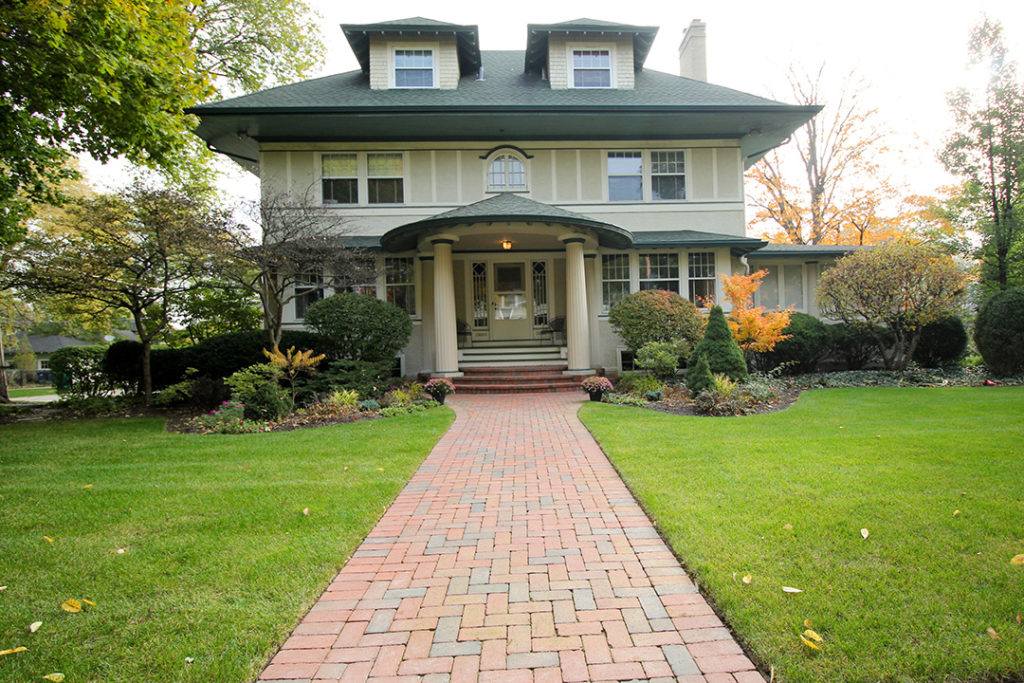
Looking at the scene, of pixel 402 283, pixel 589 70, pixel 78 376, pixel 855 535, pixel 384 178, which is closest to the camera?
pixel 855 535

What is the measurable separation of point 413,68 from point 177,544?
14.0 m

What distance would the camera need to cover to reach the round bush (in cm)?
1070

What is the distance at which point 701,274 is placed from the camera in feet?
45.1

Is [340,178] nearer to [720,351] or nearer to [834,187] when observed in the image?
[720,351]

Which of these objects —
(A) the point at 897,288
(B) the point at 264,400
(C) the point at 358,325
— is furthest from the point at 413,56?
(A) the point at 897,288

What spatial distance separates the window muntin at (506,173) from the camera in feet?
45.2

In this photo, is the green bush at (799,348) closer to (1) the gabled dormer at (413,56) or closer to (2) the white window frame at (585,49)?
(2) the white window frame at (585,49)

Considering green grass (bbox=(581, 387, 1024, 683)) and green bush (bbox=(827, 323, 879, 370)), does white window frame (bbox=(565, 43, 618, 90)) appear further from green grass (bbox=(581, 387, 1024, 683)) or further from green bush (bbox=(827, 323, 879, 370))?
green grass (bbox=(581, 387, 1024, 683))

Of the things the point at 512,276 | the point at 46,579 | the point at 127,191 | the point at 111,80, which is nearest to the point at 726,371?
the point at 512,276

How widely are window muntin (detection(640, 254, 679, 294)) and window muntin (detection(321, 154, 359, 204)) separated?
7.83 meters

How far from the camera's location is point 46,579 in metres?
2.99

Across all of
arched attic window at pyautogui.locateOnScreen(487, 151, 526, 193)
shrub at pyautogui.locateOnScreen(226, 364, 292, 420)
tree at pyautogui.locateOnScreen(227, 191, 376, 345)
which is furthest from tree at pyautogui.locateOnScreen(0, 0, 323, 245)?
arched attic window at pyautogui.locateOnScreen(487, 151, 526, 193)

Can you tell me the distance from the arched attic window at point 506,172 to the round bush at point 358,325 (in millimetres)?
4855

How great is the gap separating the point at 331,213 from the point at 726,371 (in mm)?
9920
